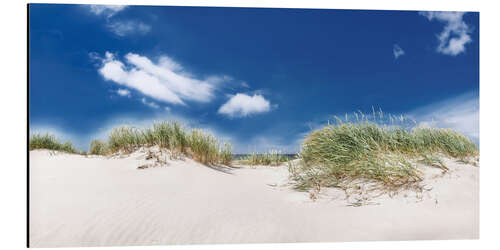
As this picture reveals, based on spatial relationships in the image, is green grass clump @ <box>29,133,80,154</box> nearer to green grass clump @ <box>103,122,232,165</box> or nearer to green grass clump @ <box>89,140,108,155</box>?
green grass clump @ <box>89,140,108,155</box>

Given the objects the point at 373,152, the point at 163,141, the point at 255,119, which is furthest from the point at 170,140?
the point at 373,152

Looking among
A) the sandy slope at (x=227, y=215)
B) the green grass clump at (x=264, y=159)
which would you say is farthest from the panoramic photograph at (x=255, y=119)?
the green grass clump at (x=264, y=159)

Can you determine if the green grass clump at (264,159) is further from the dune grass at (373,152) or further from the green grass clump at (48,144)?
the green grass clump at (48,144)

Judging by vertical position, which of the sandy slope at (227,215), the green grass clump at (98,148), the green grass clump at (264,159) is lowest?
the sandy slope at (227,215)

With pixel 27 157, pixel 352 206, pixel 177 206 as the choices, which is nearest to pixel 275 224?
pixel 352 206

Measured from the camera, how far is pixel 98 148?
12.6 feet

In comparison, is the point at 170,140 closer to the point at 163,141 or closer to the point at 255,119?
the point at 163,141

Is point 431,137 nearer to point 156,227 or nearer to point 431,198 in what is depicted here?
point 431,198

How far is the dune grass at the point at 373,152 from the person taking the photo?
8.30ft

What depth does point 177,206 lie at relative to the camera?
8.05ft

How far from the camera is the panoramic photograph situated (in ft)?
7.76

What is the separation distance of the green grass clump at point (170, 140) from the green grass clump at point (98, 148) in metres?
0.06

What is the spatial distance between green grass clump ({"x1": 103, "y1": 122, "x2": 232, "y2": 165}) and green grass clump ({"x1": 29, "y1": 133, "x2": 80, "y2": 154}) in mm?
478

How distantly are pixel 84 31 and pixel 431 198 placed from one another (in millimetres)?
3456
